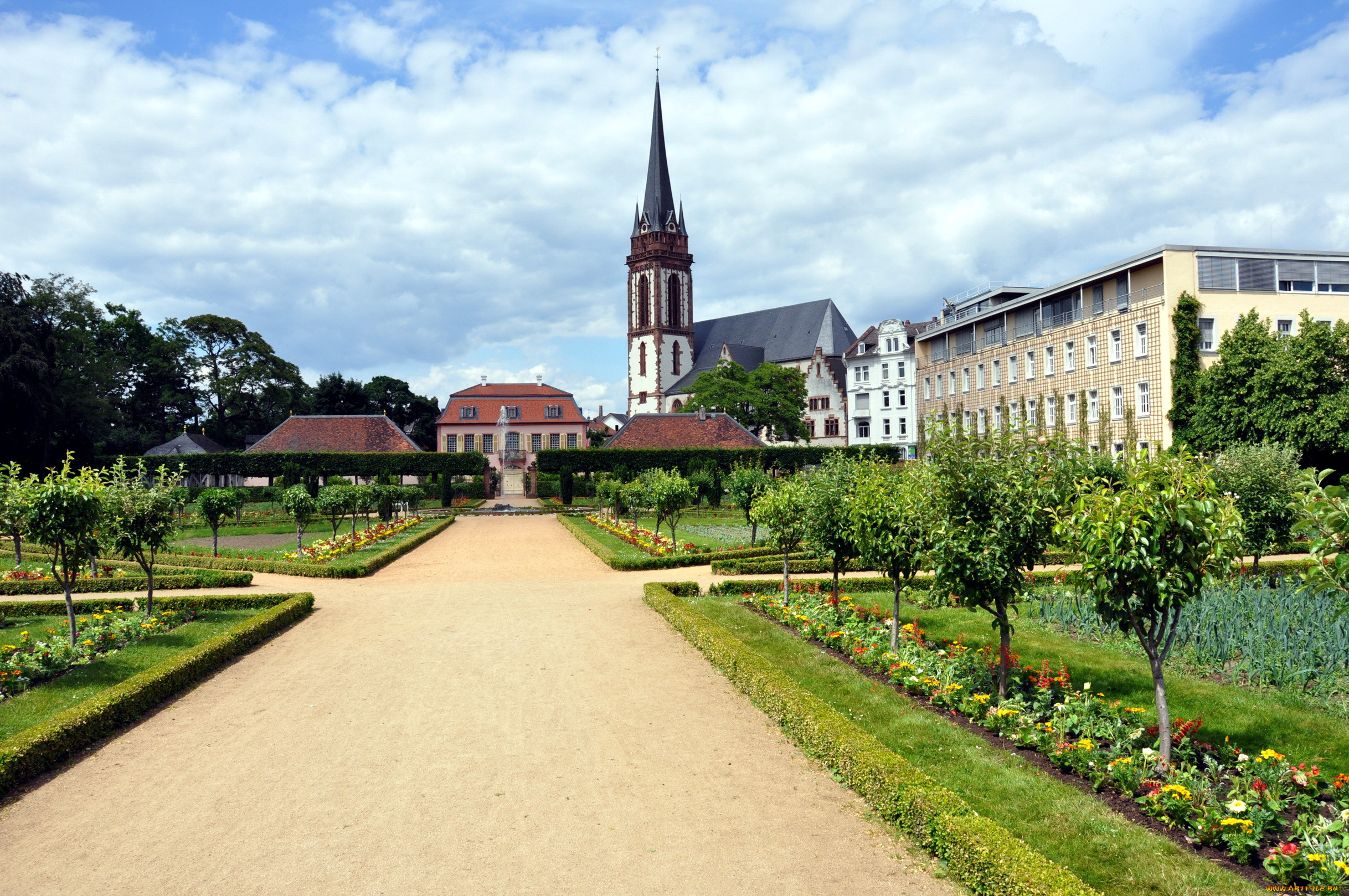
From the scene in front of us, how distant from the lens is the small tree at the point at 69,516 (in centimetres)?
1362

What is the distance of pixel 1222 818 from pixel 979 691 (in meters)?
3.94

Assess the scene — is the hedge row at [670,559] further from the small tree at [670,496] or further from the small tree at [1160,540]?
the small tree at [1160,540]

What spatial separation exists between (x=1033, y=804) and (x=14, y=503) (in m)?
15.3

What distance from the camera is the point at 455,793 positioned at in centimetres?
799

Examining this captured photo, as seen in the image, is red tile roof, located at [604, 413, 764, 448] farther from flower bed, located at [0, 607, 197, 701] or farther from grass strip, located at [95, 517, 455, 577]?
flower bed, located at [0, 607, 197, 701]

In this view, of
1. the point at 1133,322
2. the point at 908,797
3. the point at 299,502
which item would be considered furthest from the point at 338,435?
the point at 908,797

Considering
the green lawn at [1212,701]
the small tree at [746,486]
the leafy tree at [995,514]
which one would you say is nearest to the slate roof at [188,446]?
the small tree at [746,486]

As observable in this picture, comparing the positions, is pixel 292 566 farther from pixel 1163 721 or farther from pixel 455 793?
pixel 1163 721

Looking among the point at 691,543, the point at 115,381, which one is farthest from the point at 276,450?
the point at 691,543

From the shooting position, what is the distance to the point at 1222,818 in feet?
20.5

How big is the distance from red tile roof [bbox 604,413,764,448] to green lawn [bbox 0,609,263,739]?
5012 centimetres

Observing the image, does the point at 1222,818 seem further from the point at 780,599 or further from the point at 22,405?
the point at 22,405

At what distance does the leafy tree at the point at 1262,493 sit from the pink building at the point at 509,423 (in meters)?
59.7

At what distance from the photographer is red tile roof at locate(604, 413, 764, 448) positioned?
6806cm
